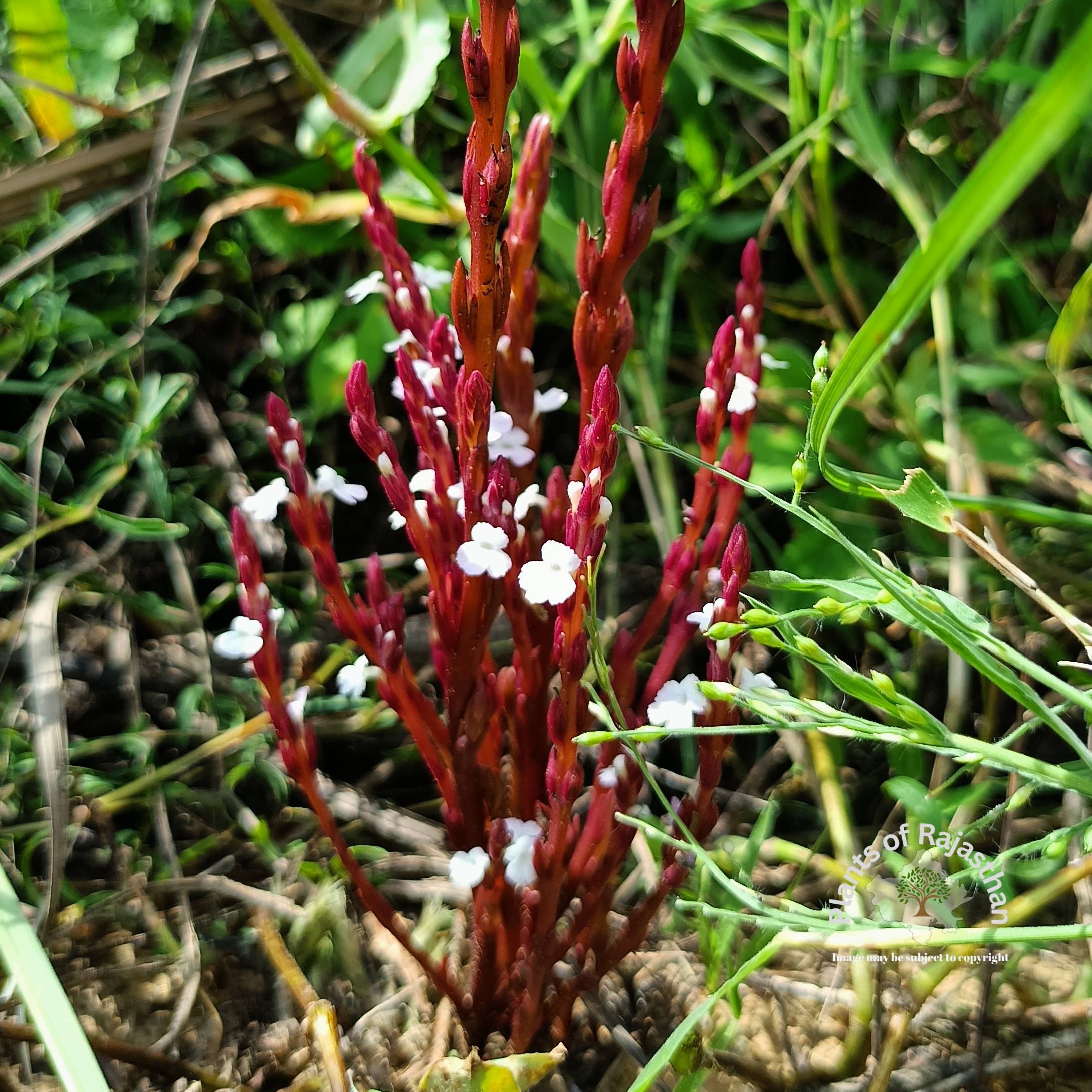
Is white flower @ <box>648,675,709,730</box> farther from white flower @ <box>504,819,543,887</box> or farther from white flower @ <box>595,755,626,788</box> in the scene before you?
white flower @ <box>504,819,543,887</box>

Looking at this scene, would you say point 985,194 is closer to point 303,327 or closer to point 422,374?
point 422,374

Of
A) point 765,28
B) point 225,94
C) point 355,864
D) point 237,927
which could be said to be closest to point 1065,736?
point 355,864

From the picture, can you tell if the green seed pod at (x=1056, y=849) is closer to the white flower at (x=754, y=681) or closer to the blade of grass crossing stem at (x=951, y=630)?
the blade of grass crossing stem at (x=951, y=630)

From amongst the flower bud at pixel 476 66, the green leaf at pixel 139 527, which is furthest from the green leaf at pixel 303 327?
the flower bud at pixel 476 66

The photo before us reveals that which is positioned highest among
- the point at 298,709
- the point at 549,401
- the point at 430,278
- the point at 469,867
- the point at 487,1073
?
the point at 430,278

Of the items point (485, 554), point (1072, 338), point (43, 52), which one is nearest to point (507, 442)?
point (485, 554)

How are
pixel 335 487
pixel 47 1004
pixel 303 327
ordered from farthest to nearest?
pixel 303 327, pixel 335 487, pixel 47 1004

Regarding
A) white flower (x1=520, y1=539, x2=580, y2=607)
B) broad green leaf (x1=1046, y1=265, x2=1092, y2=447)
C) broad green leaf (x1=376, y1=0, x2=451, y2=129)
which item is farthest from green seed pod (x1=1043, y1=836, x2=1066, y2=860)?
broad green leaf (x1=376, y1=0, x2=451, y2=129)
